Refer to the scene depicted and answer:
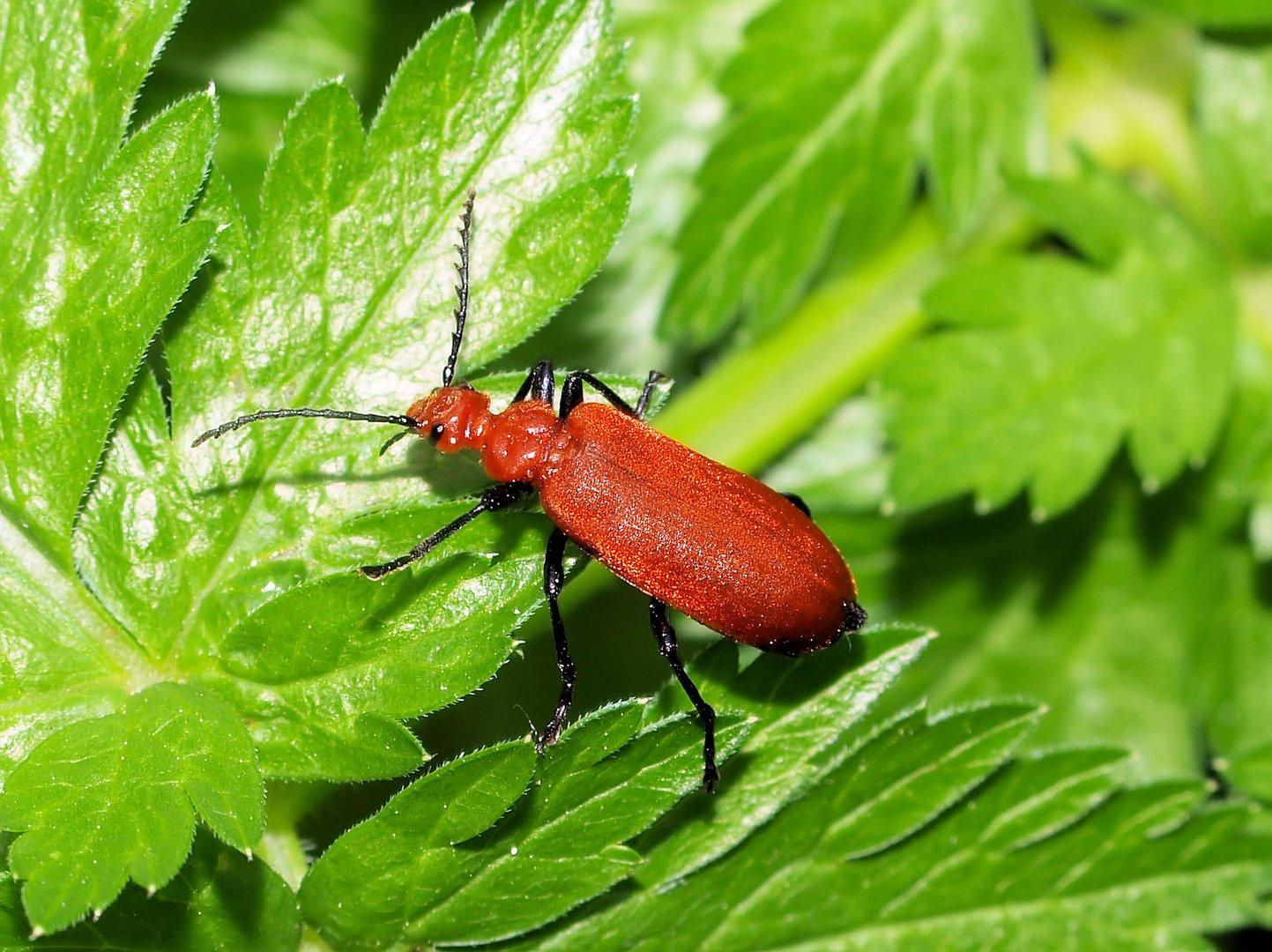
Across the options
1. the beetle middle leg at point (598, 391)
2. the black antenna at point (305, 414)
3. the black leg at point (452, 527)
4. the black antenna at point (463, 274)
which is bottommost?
the black leg at point (452, 527)

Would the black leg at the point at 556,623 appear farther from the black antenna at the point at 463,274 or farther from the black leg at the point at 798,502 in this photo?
the black leg at the point at 798,502

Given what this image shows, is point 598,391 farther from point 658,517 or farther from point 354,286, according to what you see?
point 354,286

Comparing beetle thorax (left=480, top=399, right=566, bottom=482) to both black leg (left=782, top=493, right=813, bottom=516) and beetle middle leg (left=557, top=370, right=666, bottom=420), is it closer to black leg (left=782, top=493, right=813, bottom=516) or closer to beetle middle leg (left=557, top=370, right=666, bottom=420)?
beetle middle leg (left=557, top=370, right=666, bottom=420)

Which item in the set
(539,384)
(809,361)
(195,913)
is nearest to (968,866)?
(539,384)

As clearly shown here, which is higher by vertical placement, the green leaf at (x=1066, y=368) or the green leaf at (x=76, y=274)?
the green leaf at (x=76, y=274)

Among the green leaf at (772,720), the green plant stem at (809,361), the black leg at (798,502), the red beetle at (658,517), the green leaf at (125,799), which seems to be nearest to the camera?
the green leaf at (125,799)

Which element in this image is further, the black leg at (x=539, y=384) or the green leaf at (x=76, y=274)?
the black leg at (x=539, y=384)

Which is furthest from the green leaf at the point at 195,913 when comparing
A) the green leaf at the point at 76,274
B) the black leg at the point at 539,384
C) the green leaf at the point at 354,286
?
the black leg at the point at 539,384

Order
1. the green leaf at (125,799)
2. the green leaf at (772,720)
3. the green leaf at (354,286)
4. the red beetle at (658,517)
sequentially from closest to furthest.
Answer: the green leaf at (125,799)
the green leaf at (354,286)
the green leaf at (772,720)
the red beetle at (658,517)
